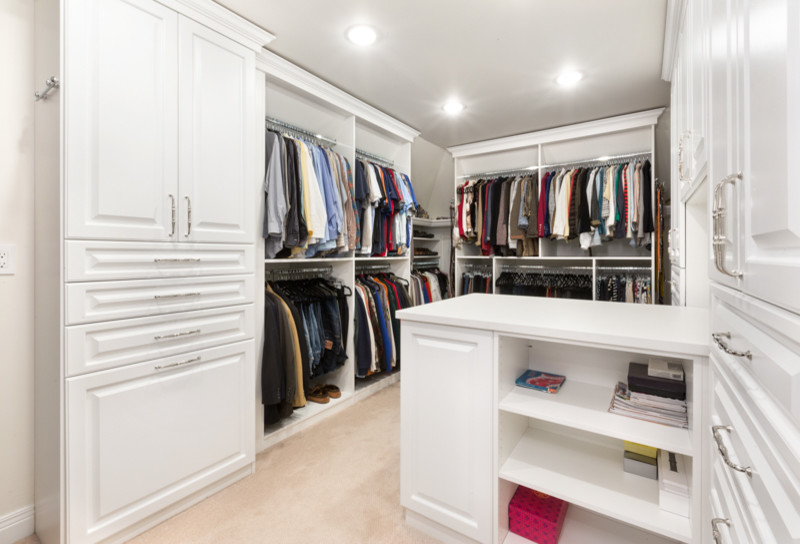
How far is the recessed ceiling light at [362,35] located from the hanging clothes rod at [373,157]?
3.75 feet

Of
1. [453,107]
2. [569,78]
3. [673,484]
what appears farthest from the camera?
[453,107]

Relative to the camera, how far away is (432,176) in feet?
15.7

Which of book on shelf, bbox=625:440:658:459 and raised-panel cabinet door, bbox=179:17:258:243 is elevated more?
raised-panel cabinet door, bbox=179:17:258:243

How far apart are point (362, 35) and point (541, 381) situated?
201 centimetres

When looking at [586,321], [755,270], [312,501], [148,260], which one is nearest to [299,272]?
[148,260]

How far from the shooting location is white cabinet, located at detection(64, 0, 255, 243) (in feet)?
4.63

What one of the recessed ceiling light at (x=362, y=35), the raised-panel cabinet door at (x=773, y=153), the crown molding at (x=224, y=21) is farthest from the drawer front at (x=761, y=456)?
the crown molding at (x=224, y=21)

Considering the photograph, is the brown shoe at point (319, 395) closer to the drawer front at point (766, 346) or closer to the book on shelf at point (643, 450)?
the book on shelf at point (643, 450)

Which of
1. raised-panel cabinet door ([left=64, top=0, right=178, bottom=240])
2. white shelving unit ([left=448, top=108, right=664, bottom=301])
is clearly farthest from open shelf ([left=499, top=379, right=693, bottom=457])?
white shelving unit ([left=448, top=108, right=664, bottom=301])

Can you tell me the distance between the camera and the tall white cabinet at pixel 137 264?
1.40m

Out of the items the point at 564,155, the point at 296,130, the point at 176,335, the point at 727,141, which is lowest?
the point at 176,335

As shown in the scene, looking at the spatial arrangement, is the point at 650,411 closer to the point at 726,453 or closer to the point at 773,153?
the point at 726,453

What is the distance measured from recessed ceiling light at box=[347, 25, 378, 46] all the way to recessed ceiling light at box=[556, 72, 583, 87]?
1329mm

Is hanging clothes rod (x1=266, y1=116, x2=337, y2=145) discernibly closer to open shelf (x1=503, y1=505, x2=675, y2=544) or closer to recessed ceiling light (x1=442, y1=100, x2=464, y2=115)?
recessed ceiling light (x1=442, y1=100, x2=464, y2=115)
